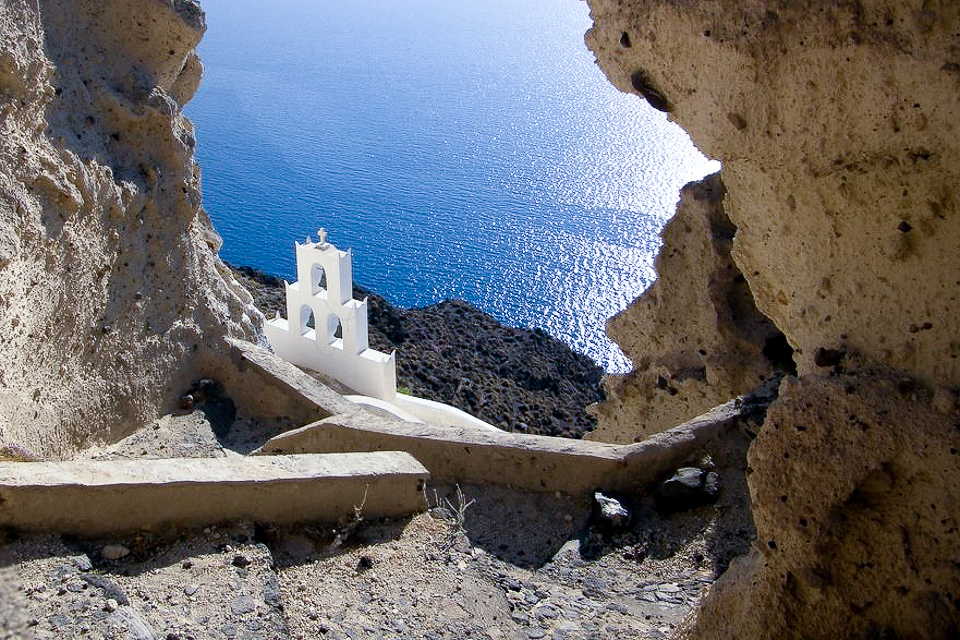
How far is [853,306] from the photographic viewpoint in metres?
4.10

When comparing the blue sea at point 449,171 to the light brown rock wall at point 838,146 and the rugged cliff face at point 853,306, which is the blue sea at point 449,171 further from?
the rugged cliff face at point 853,306

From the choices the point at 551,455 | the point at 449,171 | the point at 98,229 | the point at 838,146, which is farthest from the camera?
the point at 449,171

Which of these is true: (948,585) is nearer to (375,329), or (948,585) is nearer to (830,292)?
(830,292)

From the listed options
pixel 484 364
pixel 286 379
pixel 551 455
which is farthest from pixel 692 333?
pixel 484 364

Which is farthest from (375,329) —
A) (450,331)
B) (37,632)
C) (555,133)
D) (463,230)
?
(37,632)

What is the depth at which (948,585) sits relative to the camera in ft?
11.9

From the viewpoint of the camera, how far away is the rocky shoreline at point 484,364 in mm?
16688

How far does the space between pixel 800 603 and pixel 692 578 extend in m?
1.71

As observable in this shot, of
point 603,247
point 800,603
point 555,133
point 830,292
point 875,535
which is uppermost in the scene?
point 555,133

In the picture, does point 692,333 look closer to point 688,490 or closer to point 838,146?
point 688,490

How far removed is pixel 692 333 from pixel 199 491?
4.35m

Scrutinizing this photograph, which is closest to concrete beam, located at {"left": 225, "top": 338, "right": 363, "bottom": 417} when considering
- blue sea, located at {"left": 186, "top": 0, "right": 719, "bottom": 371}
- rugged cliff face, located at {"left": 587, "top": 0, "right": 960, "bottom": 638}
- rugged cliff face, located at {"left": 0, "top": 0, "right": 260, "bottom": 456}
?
rugged cliff face, located at {"left": 0, "top": 0, "right": 260, "bottom": 456}

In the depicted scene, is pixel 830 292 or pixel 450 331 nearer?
pixel 830 292

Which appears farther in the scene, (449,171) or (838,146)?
(449,171)
